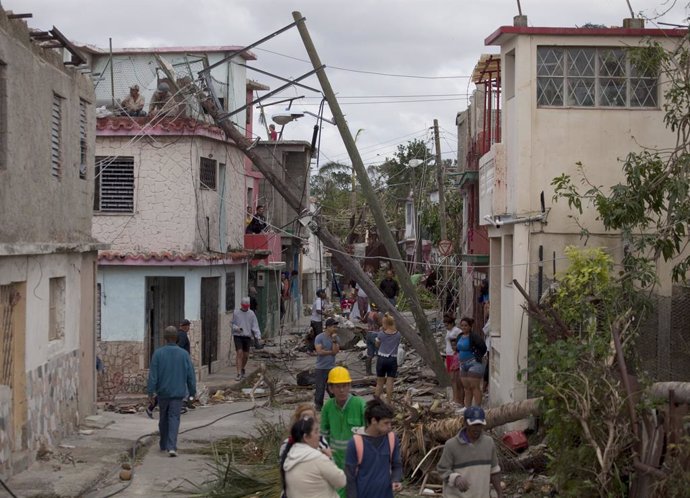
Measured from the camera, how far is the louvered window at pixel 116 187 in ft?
81.4

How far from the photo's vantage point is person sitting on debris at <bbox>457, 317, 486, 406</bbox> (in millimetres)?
16500

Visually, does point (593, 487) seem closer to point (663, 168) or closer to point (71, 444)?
point (663, 168)

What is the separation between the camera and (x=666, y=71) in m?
13.8

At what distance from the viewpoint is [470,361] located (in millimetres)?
16578

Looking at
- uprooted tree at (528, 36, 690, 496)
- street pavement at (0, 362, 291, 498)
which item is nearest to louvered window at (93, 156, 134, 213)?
street pavement at (0, 362, 291, 498)

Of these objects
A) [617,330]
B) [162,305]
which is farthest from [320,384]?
[162,305]

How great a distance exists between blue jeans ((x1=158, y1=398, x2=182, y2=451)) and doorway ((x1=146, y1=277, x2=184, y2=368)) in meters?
11.0

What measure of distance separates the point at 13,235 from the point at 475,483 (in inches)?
252

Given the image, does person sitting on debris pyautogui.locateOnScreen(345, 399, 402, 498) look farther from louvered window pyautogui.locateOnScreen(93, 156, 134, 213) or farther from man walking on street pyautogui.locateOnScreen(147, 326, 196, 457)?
louvered window pyautogui.locateOnScreen(93, 156, 134, 213)

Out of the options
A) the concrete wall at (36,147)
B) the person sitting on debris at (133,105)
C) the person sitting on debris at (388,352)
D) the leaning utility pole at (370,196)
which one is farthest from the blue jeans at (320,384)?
the person sitting on debris at (133,105)

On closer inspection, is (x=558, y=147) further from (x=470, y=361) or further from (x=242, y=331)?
(x=242, y=331)

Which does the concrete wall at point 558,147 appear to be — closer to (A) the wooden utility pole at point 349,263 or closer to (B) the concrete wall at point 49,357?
(A) the wooden utility pole at point 349,263

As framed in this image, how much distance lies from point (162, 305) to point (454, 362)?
10095mm

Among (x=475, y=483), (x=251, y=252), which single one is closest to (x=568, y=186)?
(x=475, y=483)
